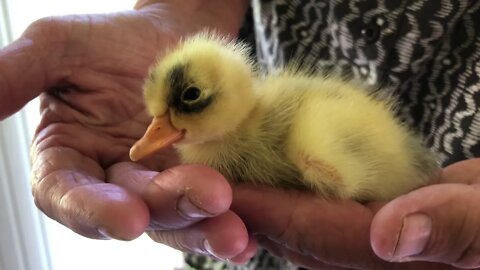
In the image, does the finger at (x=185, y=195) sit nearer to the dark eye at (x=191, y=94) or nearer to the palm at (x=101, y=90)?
the dark eye at (x=191, y=94)

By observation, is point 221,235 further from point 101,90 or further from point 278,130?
point 101,90

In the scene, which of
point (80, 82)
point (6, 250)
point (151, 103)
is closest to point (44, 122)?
point (80, 82)

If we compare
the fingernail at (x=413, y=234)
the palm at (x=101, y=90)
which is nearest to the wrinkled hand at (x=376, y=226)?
the fingernail at (x=413, y=234)

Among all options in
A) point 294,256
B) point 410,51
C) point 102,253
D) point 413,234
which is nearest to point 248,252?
point 294,256

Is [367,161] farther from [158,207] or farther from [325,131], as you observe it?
[158,207]

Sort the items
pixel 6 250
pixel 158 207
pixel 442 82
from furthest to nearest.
→ 1. pixel 6 250
2. pixel 442 82
3. pixel 158 207

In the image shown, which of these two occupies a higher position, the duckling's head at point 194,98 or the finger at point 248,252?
the duckling's head at point 194,98
